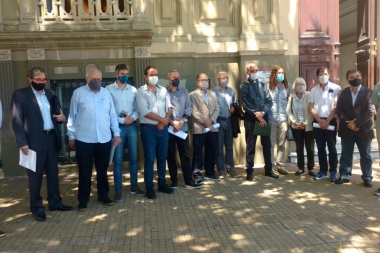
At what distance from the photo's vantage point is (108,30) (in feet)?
26.8

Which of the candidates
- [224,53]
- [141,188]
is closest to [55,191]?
[141,188]

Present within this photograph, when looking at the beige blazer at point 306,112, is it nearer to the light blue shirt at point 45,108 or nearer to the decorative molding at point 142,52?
the decorative molding at point 142,52

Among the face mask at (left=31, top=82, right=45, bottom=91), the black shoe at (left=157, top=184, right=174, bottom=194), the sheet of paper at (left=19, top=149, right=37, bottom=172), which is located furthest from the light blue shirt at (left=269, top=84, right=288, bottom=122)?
the sheet of paper at (left=19, top=149, right=37, bottom=172)

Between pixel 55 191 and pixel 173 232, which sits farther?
pixel 55 191

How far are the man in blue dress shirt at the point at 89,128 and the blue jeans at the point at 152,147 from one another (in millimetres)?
620

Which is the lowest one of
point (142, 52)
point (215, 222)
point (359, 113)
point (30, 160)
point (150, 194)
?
point (215, 222)

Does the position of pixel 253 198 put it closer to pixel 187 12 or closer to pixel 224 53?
pixel 224 53

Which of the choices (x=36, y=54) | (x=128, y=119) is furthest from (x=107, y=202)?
(x=36, y=54)

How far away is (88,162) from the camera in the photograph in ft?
19.1

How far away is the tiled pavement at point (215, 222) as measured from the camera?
4430 millimetres

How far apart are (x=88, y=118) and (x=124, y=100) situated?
2.67 feet

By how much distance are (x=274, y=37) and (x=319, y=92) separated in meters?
2.06

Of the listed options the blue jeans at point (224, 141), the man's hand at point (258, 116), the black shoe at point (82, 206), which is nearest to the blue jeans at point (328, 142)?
the man's hand at point (258, 116)

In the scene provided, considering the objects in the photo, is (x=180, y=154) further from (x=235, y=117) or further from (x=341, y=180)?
(x=341, y=180)
